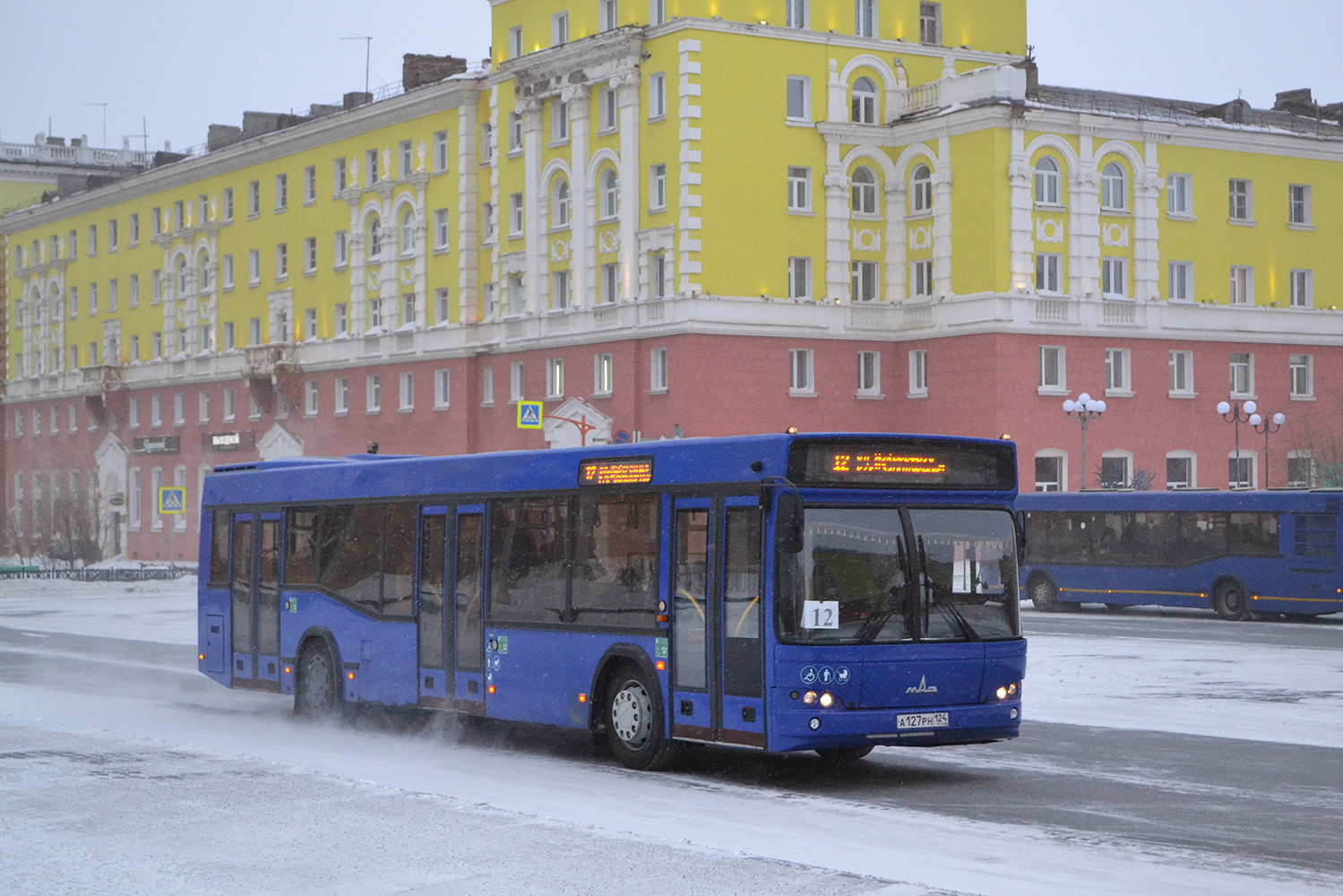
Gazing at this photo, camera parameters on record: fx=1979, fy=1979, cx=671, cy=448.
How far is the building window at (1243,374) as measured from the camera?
6212cm

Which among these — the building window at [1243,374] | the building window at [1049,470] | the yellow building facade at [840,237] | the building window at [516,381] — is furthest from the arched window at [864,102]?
the building window at [1243,374]

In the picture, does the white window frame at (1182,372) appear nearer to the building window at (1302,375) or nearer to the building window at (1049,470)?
the building window at (1302,375)

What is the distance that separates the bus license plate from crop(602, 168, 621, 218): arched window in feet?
151

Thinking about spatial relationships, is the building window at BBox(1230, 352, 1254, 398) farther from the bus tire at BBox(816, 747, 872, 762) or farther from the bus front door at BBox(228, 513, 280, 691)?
the bus tire at BBox(816, 747, 872, 762)

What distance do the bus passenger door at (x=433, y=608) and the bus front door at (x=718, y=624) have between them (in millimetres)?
3442

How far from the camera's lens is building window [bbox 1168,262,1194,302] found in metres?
61.0

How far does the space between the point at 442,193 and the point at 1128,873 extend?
59.2 meters

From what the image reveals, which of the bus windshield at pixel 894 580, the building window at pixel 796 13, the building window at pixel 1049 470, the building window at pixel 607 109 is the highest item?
the building window at pixel 796 13

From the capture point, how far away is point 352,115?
237ft

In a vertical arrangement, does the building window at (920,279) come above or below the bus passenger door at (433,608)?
above

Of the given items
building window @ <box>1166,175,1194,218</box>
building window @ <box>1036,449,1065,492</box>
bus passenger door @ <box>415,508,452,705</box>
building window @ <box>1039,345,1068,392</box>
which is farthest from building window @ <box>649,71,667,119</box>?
bus passenger door @ <box>415,508,452,705</box>

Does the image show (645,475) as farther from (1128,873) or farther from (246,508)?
(246,508)

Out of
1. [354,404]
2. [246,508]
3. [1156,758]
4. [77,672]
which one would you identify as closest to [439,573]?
[246,508]

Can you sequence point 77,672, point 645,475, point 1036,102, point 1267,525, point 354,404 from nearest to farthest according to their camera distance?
point 645,475 < point 77,672 < point 1267,525 < point 1036,102 < point 354,404
